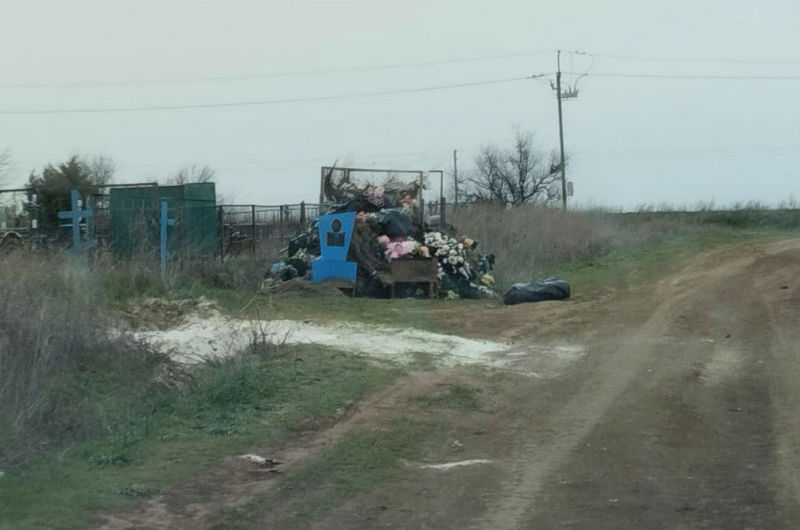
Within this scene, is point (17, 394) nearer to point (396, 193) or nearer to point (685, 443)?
point (685, 443)

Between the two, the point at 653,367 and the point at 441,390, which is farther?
the point at 653,367

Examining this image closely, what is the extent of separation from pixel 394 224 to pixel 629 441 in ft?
51.7

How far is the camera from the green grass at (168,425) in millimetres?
6906

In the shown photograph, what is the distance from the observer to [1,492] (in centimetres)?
687

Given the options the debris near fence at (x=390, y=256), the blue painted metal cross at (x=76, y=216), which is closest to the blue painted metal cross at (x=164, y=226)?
the blue painted metal cross at (x=76, y=216)

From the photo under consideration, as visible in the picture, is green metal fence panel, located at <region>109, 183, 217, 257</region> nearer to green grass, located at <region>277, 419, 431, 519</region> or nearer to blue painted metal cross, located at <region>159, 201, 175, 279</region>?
blue painted metal cross, located at <region>159, 201, 175, 279</region>

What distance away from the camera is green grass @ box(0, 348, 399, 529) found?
22.7 ft

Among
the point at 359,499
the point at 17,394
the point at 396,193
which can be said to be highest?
the point at 396,193

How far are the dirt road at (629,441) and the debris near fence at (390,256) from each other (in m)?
6.11

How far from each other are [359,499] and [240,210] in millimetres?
31788

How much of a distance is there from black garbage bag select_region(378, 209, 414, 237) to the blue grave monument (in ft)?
3.03

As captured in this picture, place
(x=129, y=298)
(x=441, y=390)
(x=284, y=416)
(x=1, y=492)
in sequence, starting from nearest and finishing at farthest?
(x=1, y=492) → (x=284, y=416) → (x=441, y=390) → (x=129, y=298)

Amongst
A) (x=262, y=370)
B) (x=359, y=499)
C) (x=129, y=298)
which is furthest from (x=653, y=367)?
(x=129, y=298)

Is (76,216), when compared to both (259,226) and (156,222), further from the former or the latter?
(259,226)
